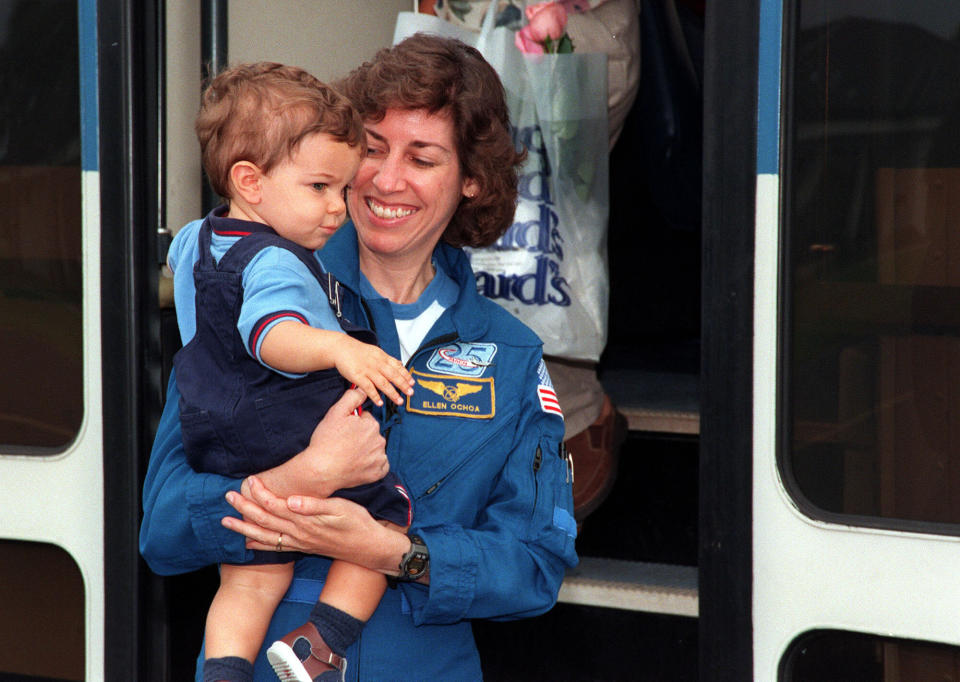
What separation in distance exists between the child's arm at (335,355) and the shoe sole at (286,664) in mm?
390

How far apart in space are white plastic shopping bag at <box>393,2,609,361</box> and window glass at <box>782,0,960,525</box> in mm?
839

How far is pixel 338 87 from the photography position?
1857mm

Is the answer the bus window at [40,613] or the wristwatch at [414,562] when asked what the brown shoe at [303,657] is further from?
the bus window at [40,613]

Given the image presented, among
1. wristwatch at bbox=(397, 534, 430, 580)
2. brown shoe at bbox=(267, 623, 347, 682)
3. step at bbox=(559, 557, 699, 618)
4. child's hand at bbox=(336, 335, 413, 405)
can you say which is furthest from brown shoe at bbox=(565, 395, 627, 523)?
child's hand at bbox=(336, 335, 413, 405)

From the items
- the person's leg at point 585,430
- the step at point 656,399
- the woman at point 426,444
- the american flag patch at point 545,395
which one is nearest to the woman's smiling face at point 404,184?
the woman at point 426,444

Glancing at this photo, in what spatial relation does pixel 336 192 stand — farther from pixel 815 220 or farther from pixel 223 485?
pixel 815 220

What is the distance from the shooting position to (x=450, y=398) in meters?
1.70

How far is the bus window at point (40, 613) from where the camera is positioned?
2.09 meters

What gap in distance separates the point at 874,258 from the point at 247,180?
0.95 m

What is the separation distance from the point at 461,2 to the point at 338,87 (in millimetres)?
782

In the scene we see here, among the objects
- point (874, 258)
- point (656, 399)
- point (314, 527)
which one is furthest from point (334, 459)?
point (656, 399)

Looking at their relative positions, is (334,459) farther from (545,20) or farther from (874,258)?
(545,20)

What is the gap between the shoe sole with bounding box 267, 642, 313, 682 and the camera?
58.1 inches

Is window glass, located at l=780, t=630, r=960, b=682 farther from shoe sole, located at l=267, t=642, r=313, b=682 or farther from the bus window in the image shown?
the bus window
